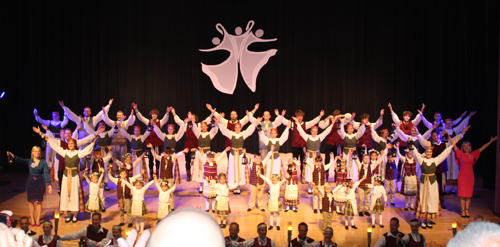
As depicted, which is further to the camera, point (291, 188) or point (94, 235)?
point (291, 188)

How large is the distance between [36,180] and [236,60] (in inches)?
200

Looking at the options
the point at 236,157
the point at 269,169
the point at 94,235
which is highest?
the point at 236,157

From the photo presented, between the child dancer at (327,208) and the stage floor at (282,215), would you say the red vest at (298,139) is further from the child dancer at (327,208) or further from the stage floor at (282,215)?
the child dancer at (327,208)

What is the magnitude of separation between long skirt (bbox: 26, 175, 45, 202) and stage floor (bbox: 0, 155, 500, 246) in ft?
1.36

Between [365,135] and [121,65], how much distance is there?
5631 mm

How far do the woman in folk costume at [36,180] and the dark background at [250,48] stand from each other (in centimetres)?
370

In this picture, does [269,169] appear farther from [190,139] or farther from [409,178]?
[409,178]

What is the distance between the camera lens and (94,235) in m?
4.73

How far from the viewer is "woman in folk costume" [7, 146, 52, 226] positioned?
562 centimetres

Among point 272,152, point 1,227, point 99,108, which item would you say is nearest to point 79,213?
point 272,152

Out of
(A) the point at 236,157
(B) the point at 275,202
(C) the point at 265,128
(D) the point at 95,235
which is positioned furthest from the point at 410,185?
(D) the point at 95,235

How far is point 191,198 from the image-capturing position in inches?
273

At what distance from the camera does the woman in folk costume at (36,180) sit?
5.62m

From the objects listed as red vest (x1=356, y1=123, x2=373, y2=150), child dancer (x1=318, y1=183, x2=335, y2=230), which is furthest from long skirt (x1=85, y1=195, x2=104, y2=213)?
red vest (x1=356, y1=123, x2=373, y2=150)
